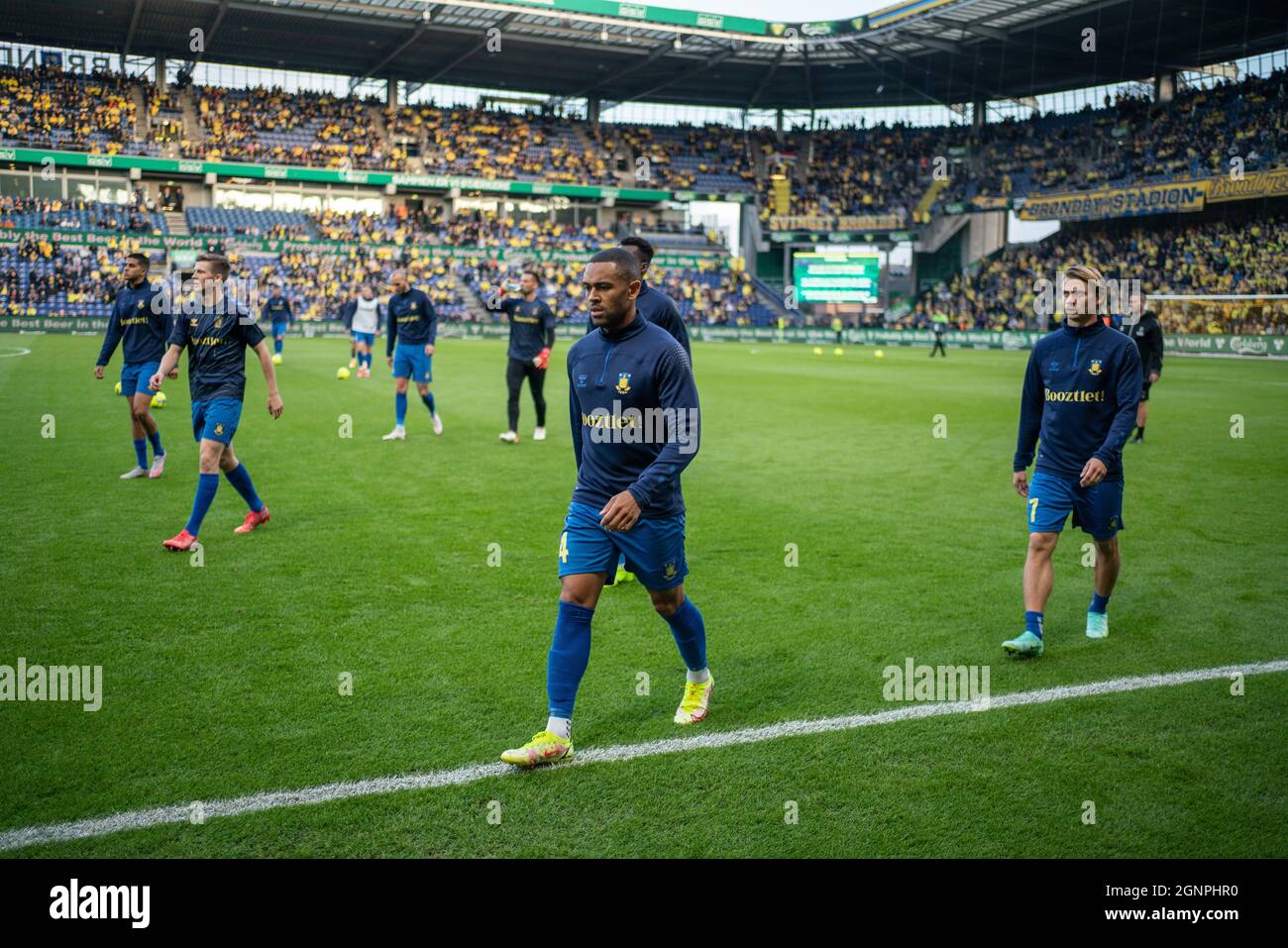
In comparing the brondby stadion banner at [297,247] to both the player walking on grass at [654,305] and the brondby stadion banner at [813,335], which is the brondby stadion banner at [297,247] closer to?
the brondby stadion banner at [813,335]

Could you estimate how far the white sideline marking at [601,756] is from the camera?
387cm

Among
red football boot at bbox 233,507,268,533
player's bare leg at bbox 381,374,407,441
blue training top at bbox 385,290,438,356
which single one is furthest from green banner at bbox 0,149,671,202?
red football boot at bbox 233,507,268,533

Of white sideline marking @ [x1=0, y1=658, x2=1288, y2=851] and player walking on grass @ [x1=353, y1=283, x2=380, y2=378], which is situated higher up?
player walking on grass @ [x1=353, y1=283, x2=380, y2=378]

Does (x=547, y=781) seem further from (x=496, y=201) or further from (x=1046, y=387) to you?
(x=496, y=201)

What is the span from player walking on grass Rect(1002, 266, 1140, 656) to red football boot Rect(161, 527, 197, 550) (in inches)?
244

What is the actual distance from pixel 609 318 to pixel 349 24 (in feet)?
182

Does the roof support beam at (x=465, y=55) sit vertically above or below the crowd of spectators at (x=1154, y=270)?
above

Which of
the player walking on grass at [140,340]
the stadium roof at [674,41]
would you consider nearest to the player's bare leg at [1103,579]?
the player walking on grass at [140,340]

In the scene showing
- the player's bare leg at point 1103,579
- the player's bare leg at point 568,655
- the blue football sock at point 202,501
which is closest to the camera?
the player's bare leg at point 568,655

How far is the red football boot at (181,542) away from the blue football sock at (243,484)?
0.68m

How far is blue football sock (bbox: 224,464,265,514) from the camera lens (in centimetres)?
→ 879

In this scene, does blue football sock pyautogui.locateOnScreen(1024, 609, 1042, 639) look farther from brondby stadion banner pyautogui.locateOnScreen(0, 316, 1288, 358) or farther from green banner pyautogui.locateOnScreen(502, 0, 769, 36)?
green banner pyautogui.locateOnScreen(502, 0, 769, 36)

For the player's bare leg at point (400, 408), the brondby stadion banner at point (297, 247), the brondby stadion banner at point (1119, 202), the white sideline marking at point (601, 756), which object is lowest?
the white sideline marking at point (601, 756)

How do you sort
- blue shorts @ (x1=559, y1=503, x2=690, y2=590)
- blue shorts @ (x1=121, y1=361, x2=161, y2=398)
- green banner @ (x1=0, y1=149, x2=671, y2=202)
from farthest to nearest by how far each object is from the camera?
green banner @ (x1=0, y1=149, x2=671, y2=202)
blue shorts @ (x1=121, y1=361, x2=161, y2=398)
blue shorts @ (x1=559, y1=503, x2=690, y2=590)
